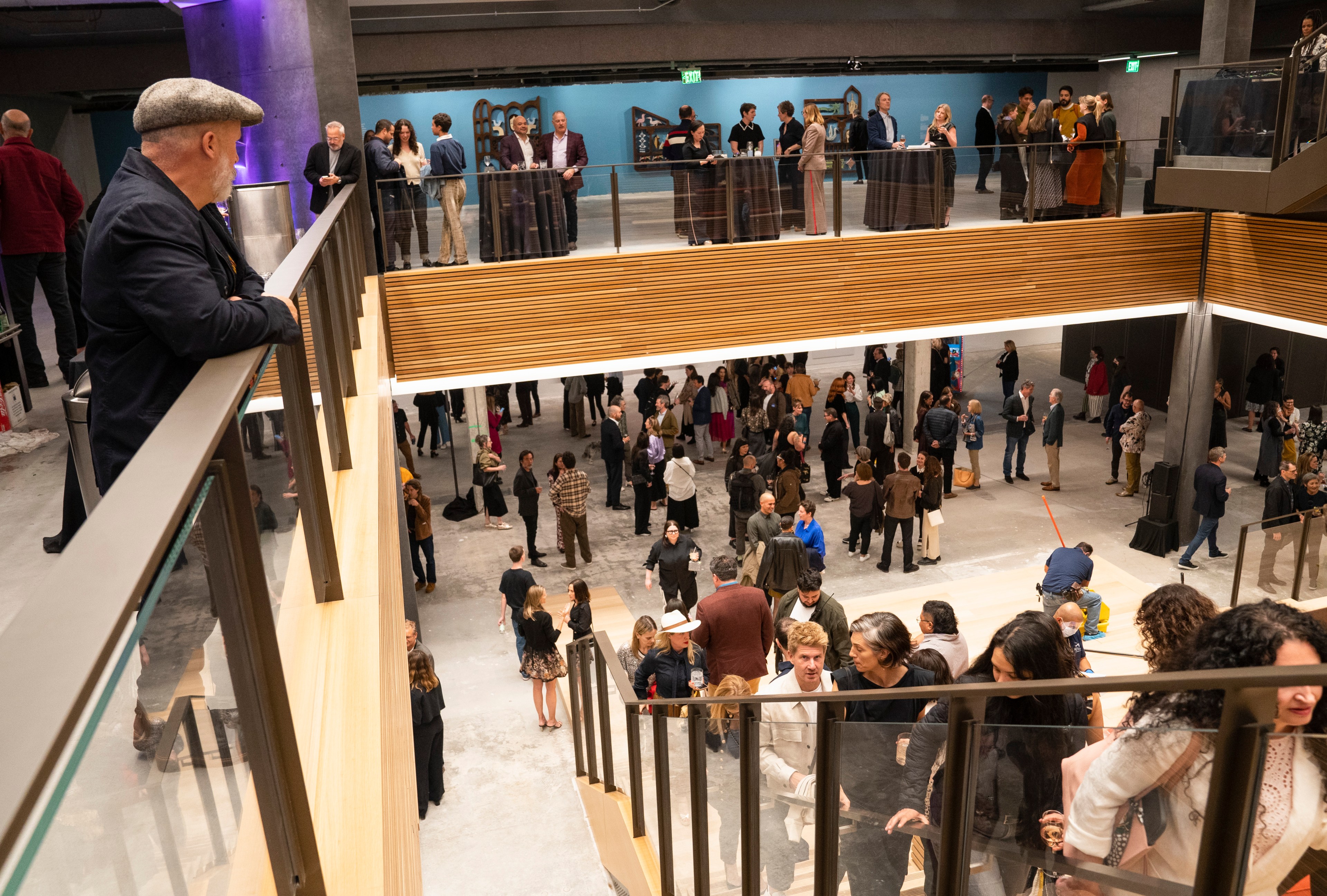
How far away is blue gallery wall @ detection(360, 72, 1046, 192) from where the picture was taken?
19.0m

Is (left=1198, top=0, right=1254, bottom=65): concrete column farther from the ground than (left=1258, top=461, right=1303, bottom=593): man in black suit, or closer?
farther from the ground

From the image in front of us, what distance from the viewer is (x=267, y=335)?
1979 millimetres

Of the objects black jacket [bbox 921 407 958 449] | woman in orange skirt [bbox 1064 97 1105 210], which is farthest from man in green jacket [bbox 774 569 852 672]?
woman in orange skirt [bbox 1064 97 1105 210]

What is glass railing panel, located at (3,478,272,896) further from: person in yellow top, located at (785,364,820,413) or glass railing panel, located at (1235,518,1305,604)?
person in yellow top, located at (785,364,820,413)

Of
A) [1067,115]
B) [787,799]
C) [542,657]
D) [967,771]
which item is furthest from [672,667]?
[1067,115]

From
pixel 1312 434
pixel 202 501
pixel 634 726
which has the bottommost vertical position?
pixel 1312 434

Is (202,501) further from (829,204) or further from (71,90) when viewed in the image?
(71,90)

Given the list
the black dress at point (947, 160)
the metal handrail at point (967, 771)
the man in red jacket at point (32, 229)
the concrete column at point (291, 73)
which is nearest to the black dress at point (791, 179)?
the black dress at point (947, 160)

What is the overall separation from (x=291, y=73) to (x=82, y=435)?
8.12m

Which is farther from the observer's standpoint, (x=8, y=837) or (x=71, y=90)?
(x=71, y=90)

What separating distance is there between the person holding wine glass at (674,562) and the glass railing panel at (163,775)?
9660 millimetres

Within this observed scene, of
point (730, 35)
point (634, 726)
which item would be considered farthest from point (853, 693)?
point (730, 35)

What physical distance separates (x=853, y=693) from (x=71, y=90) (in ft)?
56.0

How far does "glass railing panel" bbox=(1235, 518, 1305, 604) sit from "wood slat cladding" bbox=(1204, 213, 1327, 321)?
9.94ft
